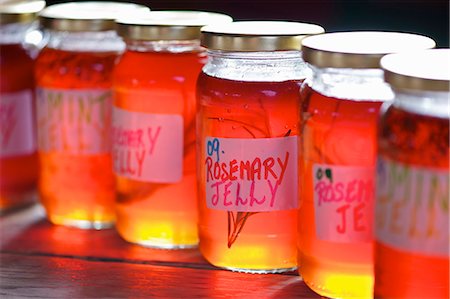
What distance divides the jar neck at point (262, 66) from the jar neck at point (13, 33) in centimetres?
34

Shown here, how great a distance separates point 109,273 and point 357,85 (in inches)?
13.0

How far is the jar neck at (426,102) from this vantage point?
0.70 m

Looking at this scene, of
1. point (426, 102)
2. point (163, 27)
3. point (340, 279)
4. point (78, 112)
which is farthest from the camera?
point (78, 112)

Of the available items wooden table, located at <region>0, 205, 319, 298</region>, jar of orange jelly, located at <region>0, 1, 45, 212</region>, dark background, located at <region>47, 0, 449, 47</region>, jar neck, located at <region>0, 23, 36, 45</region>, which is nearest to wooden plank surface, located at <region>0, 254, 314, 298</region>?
wooden table, located at <region>0, 205, 319, 298</region>

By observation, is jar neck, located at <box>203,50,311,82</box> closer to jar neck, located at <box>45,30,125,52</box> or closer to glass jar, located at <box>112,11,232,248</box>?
glass jar, located at <box>112,11,232,248</box>

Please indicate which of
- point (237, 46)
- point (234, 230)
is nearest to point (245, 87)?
point (237, 46)

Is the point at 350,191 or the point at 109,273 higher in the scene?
the point at 350,191

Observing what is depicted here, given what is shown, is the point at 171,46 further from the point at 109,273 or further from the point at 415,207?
the point at 415,207

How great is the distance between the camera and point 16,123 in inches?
A: 44.1

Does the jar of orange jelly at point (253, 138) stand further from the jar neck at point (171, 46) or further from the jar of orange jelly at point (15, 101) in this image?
the jar of orange jelly at point (15, 101)

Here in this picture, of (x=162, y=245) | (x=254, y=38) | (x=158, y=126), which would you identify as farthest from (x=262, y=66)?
(x=162, y=245)

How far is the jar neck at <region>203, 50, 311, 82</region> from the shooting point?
0.87m

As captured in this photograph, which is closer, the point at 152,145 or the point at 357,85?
the point at 357,85

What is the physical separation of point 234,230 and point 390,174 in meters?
0.22
